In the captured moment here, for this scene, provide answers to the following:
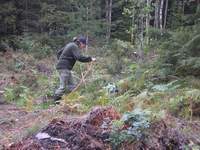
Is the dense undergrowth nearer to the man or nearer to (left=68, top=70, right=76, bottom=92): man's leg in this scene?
(left=68, top=70, right=76, bottom=92): man's leg

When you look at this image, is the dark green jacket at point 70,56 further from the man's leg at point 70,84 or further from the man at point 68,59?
the man's leg at point 70,84

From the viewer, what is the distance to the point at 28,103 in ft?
39.0

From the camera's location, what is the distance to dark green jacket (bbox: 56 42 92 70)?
12.3 meters

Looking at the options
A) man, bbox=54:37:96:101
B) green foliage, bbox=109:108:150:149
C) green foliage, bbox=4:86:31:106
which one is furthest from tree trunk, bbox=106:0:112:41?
green foliage, bbox=109:108:150:149

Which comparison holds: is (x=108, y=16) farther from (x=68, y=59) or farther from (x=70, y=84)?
(x=68, y=59)

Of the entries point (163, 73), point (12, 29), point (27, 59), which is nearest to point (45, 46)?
point (12, 29)

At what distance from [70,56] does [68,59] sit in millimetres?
116

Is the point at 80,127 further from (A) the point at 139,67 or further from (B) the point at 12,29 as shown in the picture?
(B) the point at 12,29

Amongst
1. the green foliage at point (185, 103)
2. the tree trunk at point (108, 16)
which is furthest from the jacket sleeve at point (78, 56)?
the tree trunk at point (108, 16)

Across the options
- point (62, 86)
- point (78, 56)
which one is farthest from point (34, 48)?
point (78, 56)

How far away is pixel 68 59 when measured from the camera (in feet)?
41.3

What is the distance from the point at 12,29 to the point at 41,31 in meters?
2.36

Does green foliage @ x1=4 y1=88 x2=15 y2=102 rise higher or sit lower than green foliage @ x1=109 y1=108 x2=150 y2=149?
lower

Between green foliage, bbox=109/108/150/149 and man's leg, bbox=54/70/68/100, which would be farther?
man's leg, bbox=54/70/68/100
